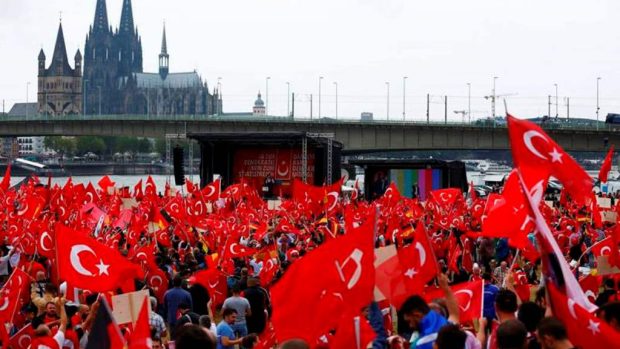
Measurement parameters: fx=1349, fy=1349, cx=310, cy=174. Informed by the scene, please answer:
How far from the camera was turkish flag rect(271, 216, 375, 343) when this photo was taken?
823 cm

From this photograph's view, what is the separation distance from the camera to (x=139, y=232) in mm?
22344

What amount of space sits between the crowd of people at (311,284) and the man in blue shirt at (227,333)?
0.05 ft

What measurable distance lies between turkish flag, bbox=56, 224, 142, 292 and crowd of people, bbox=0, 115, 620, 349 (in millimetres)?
13

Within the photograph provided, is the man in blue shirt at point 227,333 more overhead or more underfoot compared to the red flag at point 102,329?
more underfoot

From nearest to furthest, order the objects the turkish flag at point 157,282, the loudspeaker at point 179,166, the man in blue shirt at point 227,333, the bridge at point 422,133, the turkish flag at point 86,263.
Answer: the man in blue shirt at point 227,333
the turkish flag at point 86,263
the turkish flag at point 157,282
the loudspeaker at point 179,166
the bridge at point 422,133

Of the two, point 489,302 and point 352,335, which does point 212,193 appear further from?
point 352,335

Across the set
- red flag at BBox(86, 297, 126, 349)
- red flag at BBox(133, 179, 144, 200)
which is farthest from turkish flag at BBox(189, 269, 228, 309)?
red flag at BBox(133, 179, 144, 200)

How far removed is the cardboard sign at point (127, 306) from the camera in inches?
421

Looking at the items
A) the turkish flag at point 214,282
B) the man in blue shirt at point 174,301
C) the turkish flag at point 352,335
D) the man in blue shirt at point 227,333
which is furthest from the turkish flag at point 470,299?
the turkish flag at point 214,282

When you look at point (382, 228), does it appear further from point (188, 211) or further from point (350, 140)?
point (350, 140)

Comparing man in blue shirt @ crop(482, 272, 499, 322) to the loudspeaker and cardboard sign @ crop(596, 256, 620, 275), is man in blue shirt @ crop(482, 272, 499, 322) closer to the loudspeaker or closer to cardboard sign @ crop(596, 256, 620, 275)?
cardboard sign @ crop(596, 256, 620, 275)

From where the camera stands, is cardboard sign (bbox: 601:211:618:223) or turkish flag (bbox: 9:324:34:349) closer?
turkish flag (bbox: 9:324:34:349)

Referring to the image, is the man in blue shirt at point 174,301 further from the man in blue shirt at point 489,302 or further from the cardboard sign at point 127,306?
the man in blue shirt at point 489,302

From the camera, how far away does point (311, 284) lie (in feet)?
27.0
